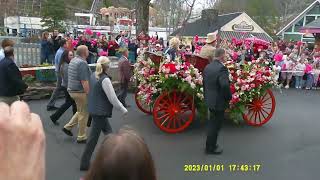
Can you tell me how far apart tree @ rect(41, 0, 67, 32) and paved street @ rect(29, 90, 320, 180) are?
111ft

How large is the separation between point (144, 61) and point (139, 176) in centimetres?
681

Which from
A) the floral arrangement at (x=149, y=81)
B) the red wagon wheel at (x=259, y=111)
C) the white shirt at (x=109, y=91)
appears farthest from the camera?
the red wagon wheel at (x=259, y=111)

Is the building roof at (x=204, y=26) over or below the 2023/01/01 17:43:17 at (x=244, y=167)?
over

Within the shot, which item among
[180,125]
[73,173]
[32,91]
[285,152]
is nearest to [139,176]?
[73,173]

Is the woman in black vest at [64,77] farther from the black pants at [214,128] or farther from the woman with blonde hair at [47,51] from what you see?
the woman with blonde hair at [47,51]

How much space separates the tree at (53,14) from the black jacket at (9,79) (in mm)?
35679

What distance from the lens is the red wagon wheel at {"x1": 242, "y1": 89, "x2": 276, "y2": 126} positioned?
26.0 feet

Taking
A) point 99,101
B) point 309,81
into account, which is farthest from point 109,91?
point 309,81

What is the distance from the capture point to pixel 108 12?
190ft

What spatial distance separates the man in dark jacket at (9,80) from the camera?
5.79 metres

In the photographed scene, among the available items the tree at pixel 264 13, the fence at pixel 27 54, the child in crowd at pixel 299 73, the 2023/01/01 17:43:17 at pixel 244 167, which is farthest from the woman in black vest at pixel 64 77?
the tree at pixel 264 13

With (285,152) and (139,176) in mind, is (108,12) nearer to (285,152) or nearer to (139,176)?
(285,152)

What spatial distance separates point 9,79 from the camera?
5.82 metres

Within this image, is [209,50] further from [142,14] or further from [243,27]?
[243,27]
